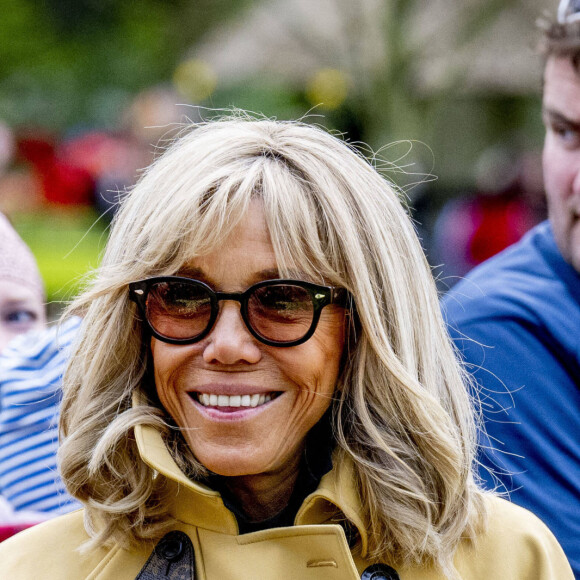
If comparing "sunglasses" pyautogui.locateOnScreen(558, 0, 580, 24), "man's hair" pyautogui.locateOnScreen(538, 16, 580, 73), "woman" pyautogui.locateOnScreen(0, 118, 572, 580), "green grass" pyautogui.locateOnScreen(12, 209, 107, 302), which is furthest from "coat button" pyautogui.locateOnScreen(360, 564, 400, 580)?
"green grass" pyautogui.locateOnScreen(12, 209, 107, 302)

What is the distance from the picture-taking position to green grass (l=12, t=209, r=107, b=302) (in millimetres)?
10599

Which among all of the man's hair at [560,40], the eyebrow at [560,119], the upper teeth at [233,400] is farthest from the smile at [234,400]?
the man's hair at [560,40]

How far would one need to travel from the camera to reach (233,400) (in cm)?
217

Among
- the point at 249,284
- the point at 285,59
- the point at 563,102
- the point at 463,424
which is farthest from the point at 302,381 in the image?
the point at 285,59

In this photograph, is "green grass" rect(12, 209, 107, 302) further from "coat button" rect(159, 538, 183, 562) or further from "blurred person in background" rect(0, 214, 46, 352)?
"coat button" rect(159, 538, 183, 562)

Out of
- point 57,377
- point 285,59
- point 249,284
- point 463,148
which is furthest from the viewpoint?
point 463,148

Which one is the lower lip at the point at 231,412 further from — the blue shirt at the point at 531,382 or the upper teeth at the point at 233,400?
the blue shirt at the point at 531,382

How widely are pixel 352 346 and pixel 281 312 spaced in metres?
0.28

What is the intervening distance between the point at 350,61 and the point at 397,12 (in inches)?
32.0

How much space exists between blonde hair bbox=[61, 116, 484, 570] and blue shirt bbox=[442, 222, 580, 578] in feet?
0.74

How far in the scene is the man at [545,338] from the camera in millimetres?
2578

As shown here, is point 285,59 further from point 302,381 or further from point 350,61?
point 302,381

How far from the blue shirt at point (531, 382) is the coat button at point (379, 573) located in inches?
19.1

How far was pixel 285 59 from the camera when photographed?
1130 cm
